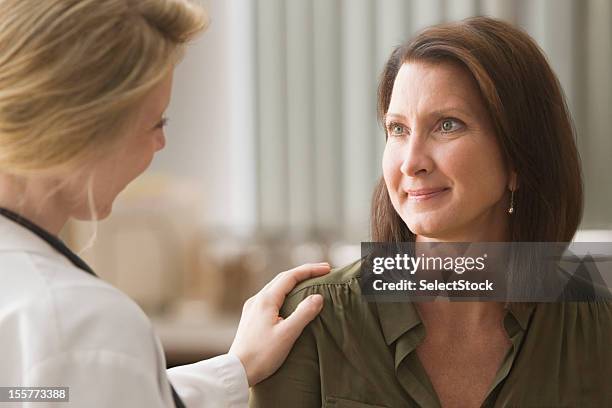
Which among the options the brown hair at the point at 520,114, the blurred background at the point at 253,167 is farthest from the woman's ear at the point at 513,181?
the blurred background at the point at 253,167

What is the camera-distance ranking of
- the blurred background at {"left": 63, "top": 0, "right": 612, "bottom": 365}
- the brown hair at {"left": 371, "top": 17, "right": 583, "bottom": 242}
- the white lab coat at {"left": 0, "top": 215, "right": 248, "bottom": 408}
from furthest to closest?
1. the blurred background at {"left": 63, "top": 0, "right": 612, "bottom": 365}
2. the brown hair at {"left": 371, "top": 17, "right": 583, "bottom": 242}
3. the white lab coat at {"left": 0, "top": 215, "right": 248, "bottom": 408}

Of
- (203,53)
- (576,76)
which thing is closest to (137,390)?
(576,76)

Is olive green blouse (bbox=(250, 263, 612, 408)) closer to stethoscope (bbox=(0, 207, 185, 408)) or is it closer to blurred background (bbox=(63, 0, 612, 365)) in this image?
stethoscope (bbox=(0, 207, 185, 408))

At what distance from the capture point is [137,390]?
845mm

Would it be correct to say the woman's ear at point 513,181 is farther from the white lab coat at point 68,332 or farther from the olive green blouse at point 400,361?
the white lab coat at point 68,332

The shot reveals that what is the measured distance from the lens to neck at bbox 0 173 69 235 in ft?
2.92

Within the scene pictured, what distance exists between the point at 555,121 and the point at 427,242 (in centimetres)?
23

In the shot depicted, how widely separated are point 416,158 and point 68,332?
0.50m

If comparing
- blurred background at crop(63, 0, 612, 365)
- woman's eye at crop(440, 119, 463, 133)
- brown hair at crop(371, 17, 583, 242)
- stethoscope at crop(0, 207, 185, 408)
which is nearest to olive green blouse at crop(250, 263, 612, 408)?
brown hair at crop(371, 17, 583, 242)

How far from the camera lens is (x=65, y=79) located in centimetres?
84

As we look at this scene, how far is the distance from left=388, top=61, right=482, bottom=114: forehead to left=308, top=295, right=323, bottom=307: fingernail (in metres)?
0.26

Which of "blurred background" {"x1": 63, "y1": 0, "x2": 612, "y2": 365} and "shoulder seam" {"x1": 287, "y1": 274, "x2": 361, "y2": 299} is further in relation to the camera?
"blurred background" {"x1": 63, "y1": 0, "x2": 612, "y2": 365}

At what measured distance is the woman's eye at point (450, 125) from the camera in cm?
115

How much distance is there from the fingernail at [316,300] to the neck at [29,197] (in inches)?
14.9
